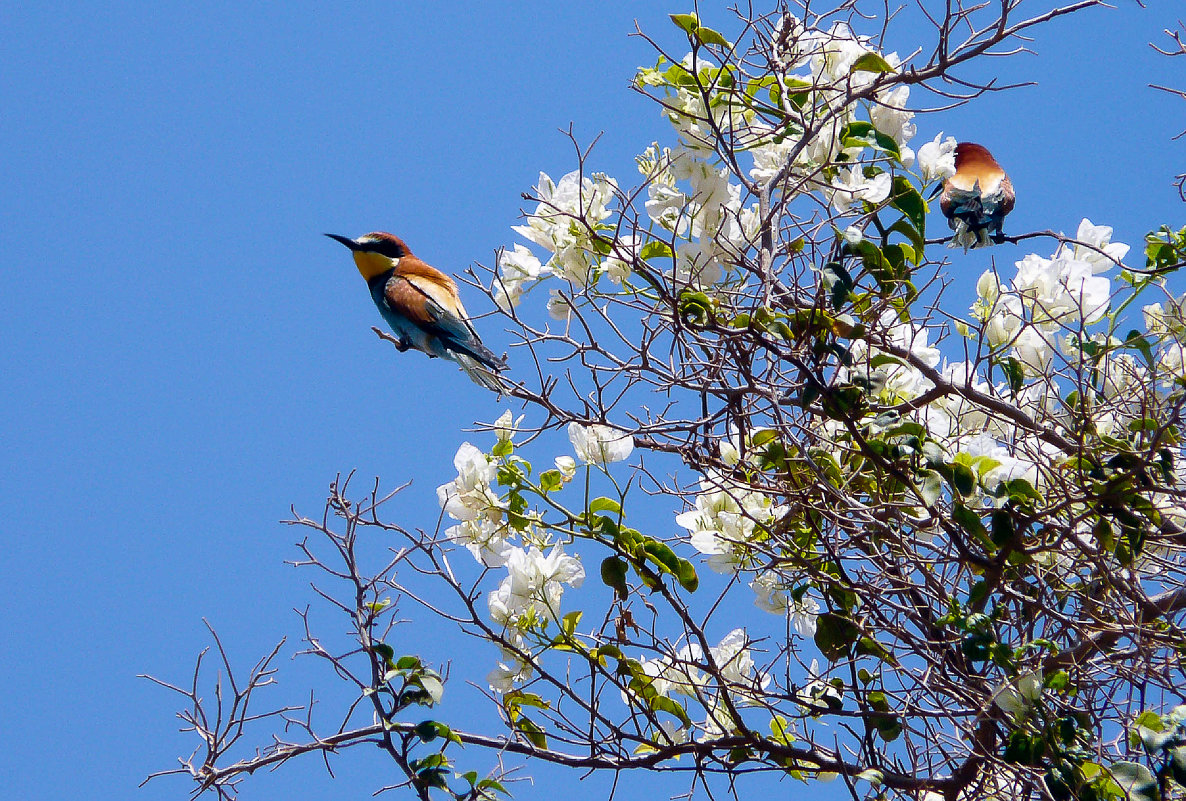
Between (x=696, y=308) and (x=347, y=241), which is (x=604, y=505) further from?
(x=347, y=241)

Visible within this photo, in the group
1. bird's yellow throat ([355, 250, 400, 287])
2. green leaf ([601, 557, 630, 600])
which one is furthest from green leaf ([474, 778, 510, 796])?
bird's yellow throat ([355, 250, 400, 287])

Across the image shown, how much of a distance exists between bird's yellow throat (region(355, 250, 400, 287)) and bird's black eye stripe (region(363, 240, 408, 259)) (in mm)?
19

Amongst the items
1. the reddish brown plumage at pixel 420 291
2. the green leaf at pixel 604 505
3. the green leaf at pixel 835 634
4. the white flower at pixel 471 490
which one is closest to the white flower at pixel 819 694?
the green leaf at pixel 835 634

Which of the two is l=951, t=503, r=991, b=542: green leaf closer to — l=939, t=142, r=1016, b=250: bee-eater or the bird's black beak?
l=939, t=142, r=1016, b=250: bee-eater

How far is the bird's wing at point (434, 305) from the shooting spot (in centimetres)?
281

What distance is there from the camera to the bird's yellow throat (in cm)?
367

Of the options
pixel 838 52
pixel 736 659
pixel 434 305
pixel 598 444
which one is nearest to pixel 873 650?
pixel 736 659

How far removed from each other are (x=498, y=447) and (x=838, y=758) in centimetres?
76

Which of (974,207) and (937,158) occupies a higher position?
(974,207)

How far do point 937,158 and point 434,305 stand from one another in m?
1.75

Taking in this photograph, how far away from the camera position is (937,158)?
5.77ft

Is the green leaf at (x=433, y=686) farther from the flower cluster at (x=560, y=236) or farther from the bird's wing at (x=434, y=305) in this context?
the bird's wing at (x=434, y=305)

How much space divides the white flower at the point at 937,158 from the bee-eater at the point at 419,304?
116cm

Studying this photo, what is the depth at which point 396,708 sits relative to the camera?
1.67 meters
